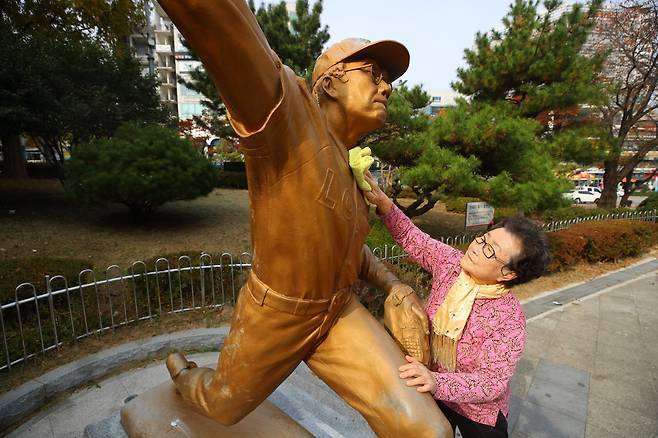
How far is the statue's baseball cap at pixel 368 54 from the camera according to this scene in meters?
1.45

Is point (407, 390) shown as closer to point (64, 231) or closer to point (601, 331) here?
point (601, 331)

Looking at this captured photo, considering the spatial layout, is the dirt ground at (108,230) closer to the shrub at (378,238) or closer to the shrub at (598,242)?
the shrub at (378,238)

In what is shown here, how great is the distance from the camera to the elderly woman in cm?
149

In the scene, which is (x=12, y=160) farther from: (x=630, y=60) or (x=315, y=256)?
(x=630, y=60)

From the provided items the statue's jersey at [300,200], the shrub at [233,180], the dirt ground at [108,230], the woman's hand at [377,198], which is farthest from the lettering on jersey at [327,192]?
the shrub at [233,180]

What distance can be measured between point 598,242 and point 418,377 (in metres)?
8.40

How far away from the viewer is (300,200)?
1311mm

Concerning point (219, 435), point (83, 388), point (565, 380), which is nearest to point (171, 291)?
point (83, 388)

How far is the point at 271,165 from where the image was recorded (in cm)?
123

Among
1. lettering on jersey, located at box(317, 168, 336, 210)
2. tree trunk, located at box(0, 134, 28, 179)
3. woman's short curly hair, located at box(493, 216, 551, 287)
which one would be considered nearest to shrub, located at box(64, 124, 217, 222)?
lettering on jersey, located at box(317, 168, 336, 210)

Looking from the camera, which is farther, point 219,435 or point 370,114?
point 219,435

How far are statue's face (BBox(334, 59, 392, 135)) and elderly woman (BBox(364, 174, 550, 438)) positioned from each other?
330 mm

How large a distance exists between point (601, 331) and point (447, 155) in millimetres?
3324

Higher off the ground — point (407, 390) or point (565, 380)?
point (407, 390)
